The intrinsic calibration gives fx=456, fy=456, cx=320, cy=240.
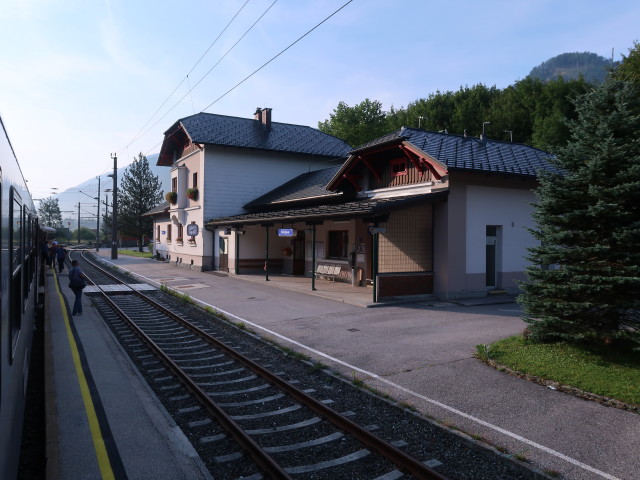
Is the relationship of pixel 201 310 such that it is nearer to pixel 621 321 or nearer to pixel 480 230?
pixel 480 230

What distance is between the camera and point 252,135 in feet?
99.0

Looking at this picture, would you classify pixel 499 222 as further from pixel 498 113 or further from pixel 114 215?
pixel 114 215

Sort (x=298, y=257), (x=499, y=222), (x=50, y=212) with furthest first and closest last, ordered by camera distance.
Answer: (x=50, y=212)
(x=298, y=257)
(x=499, y=222)

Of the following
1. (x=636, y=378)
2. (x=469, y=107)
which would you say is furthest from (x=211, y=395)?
(x=469, y=107)

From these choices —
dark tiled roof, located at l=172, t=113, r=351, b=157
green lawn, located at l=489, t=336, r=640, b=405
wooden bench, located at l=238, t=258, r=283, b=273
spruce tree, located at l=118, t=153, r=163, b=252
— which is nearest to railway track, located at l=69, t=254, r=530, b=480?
green lawn, located at l=489, t=336, r=640, b=405

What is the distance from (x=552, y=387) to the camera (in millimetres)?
7023

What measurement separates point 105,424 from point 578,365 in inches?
284

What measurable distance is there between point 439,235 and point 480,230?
5.36 feet

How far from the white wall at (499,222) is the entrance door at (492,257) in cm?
21

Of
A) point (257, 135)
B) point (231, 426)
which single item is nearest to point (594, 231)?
point (231, 426)

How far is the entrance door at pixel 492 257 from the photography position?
16594 millimetres

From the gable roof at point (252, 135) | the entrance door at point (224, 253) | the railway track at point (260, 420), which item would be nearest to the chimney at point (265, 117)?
the gable roof at point (252, 135)

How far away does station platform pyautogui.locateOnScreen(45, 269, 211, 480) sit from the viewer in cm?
456

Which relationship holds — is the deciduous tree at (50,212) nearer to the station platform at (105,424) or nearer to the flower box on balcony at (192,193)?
the flower box on balcony at (192,193)
